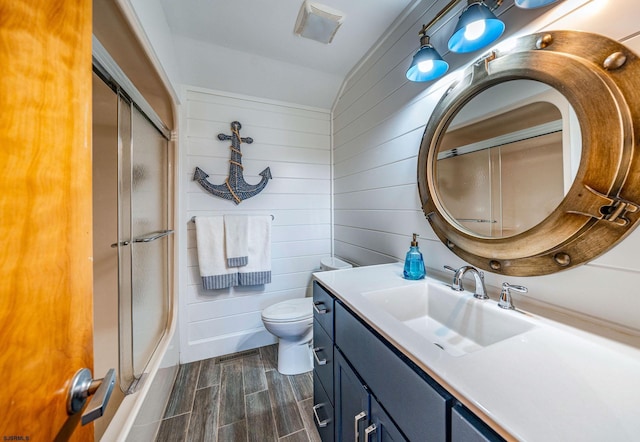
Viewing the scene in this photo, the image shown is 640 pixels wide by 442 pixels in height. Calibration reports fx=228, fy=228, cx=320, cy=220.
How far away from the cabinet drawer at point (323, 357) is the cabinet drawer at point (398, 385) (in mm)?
191

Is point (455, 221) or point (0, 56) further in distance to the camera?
point (455, 221)

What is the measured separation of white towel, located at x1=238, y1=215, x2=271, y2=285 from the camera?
77.0 inches

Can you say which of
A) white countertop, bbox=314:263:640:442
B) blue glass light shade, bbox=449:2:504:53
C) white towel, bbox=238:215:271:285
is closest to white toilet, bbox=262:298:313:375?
white towel, bbox=238:215:271:285

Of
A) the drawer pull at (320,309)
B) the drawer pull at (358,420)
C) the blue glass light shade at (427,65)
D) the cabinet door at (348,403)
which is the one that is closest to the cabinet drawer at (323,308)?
the drawer pull at (320,309)

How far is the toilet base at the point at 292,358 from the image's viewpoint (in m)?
1.72

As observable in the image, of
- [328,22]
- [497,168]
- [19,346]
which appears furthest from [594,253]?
[328,22]

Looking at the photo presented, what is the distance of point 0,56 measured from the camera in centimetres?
30

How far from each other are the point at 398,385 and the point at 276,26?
6.40 ft

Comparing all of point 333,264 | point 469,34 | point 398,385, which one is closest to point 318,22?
point 469,34

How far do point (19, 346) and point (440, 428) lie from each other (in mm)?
737

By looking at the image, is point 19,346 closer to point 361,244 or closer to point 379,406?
point 379,406

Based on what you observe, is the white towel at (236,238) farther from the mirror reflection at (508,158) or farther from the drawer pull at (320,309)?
the mirror reflection at (508,158)

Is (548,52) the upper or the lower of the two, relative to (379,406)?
upper

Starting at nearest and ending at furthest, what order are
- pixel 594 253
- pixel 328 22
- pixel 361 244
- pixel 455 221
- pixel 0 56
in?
pixel 0 56 → pixel 594 253 → pixel 455 221 → pixel 328 22 → pixel 361 244
